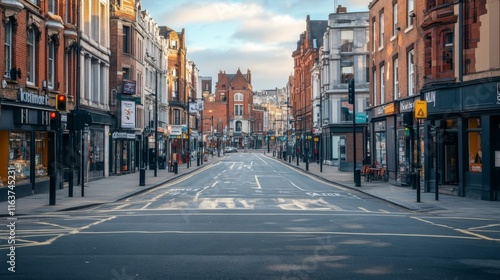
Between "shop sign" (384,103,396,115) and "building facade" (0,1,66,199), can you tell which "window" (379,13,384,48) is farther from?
"building facade" (0,1,66,199)

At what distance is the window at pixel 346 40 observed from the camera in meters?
67.8

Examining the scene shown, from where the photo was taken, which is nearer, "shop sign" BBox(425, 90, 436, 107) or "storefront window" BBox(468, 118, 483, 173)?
"storefront window" BBox(468, 118, 483, 173)

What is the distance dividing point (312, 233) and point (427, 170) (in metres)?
17.2

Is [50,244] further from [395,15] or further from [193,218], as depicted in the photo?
[395,15]

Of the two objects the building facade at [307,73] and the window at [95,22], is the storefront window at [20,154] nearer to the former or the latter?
the window at [95,22]

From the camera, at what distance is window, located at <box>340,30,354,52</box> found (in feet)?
222

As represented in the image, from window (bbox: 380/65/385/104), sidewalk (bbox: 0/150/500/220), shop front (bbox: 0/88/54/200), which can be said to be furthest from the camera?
window (bbox: 380/65/385/104)

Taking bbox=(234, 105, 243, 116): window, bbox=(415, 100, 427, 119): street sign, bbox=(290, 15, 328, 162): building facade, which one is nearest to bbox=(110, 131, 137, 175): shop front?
bbox=(415, 100, 427, 119): street sign

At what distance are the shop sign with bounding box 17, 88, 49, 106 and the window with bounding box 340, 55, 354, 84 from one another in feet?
145

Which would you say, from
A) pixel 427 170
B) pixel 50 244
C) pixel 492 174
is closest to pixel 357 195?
pixel 427 170

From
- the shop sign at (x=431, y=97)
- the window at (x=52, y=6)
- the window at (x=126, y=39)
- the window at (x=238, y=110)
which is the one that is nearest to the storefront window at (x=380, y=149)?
the shop sign at (x=431, y=97)

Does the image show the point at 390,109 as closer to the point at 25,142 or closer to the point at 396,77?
the point at 396,77

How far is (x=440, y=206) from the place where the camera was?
76.0 feet

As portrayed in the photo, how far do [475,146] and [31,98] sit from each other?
2032 cm
